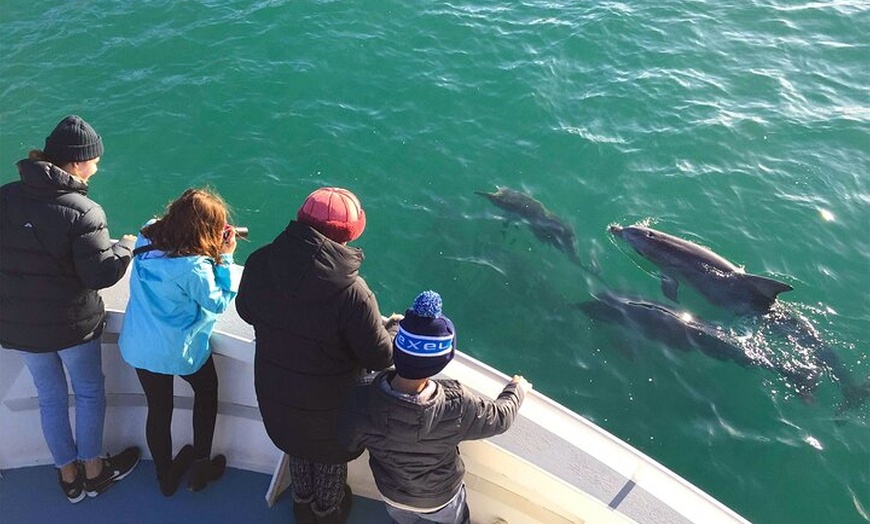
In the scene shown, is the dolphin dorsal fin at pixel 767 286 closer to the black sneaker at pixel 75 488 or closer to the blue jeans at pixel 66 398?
the blue jeans at pixel 66 398

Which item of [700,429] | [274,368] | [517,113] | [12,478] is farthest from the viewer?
[517,113]

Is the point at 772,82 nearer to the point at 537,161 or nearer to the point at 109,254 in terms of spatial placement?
the point at 537,161

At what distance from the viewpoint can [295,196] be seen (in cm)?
1037

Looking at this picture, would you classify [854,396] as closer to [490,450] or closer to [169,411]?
[490,450]

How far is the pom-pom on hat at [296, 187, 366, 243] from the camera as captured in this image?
367 cm

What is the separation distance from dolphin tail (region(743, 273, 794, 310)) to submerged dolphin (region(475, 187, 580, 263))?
7.73ft

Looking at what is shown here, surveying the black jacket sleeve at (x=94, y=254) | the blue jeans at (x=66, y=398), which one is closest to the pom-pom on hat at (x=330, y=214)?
the black jacket sleeve at (x=94, y=254)

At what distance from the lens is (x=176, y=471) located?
5.01 metres

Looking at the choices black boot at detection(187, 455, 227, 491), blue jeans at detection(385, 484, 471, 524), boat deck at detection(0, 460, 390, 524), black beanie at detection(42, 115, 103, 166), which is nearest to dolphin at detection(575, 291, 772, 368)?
boat deck at detection(0, 460, 390, 524)

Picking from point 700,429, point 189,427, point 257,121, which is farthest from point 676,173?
Result: point 189,427

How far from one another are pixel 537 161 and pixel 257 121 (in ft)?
15.8

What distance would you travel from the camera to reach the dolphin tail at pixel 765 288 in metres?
8.79

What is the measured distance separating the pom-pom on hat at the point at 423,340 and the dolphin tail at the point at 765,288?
692 cm

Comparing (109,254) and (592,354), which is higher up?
(109,254)
